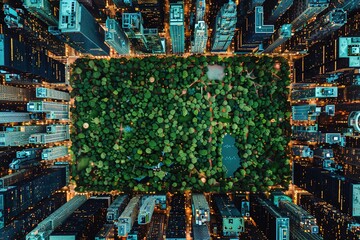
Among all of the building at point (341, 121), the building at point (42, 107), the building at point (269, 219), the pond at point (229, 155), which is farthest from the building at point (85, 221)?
the building at point (341, 121)

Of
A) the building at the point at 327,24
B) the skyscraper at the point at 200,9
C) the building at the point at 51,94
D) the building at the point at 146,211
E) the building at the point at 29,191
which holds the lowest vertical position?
the building at the point at 146,211

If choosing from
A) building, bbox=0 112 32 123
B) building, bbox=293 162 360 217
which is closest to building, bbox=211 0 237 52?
building, bbox=293 162 360 217

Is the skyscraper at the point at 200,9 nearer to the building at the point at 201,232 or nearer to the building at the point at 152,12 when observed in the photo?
the building at the point at 152,12

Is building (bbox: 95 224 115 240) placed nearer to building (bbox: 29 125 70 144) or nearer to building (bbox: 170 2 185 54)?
building (bbox: 29 125 70 144)

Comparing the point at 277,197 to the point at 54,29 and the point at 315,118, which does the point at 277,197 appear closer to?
the point at 315,118

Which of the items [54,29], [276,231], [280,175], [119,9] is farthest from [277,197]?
[54,29]

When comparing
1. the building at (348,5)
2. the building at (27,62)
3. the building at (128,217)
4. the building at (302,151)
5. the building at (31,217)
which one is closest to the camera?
the building at (27,62)
